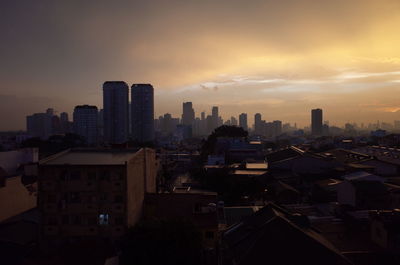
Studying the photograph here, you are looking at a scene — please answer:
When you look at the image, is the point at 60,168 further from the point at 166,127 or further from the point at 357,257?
the point at 166,127

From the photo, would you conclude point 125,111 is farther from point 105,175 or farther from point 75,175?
point 105,175

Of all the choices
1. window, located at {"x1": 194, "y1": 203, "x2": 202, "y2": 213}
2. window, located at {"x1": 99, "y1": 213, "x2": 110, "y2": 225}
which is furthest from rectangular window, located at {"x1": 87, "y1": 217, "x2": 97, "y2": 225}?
window, located at {"x1": 194, "y1": 203, "x2": 202, "y2": 213}

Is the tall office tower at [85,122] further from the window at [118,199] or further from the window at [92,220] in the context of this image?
the window at [118,199]

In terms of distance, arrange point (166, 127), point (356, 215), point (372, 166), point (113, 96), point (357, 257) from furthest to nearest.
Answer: point (166, 127), point (113, 96), point (372, 166), point (356, 215), point (357, 257)

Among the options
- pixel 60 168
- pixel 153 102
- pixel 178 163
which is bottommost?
pixel 178 163

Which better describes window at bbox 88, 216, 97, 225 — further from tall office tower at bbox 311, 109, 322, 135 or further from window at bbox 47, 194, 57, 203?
tall office tower at bbox 311, 109, 322, 135

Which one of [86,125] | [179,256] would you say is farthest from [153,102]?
[179,256]
